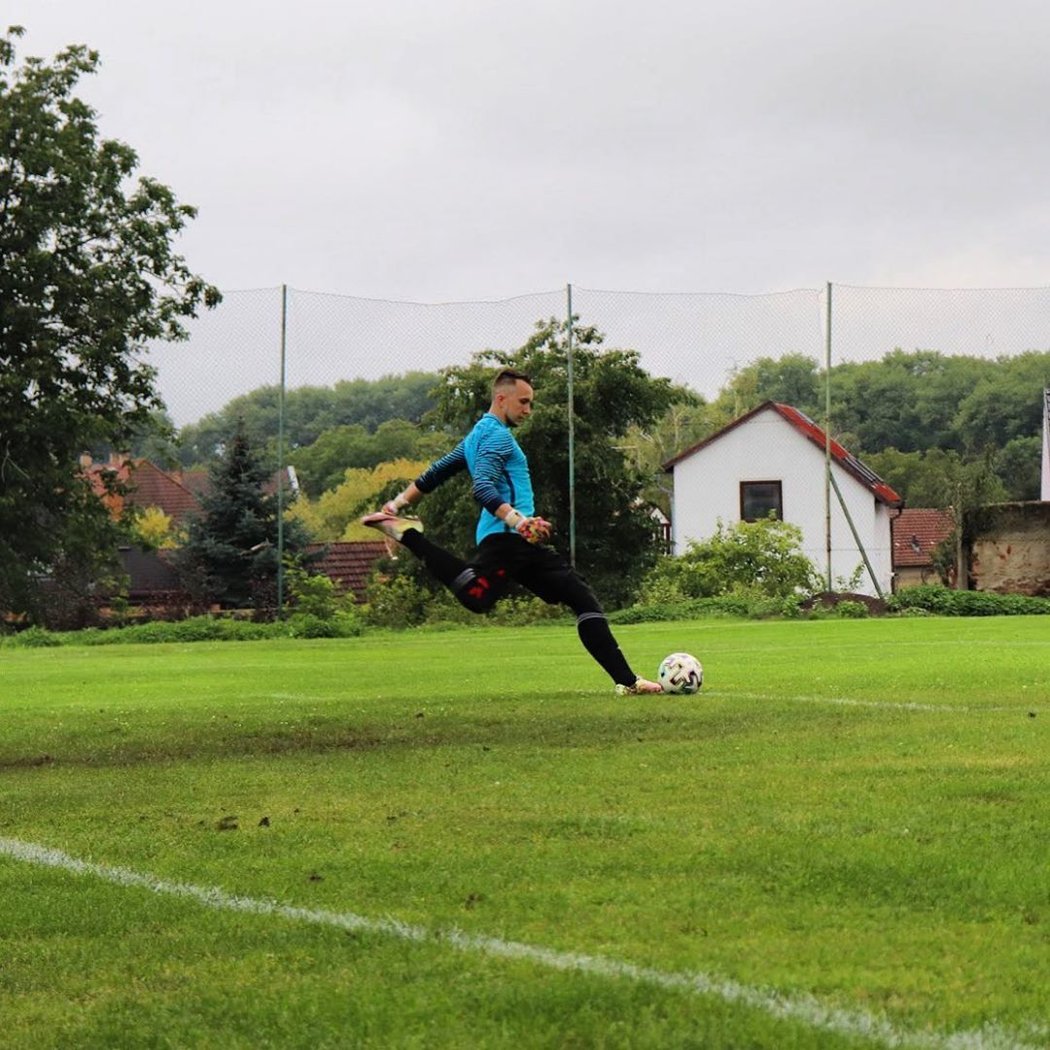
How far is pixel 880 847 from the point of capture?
4812mm

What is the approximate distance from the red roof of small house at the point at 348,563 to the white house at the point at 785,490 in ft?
21.6

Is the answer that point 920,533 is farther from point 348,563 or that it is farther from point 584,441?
point 348,563

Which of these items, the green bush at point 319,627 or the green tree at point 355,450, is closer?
the green bush at point 319,627

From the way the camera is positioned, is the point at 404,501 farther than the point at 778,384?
No

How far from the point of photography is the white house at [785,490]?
30625 mm

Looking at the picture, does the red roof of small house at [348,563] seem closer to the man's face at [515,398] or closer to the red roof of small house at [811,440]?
the red roof of small house at [811,440]

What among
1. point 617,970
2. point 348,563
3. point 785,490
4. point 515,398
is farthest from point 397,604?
point 617,970

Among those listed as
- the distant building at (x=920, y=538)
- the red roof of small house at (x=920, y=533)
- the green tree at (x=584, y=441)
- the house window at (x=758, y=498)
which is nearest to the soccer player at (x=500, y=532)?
the green tree at (x=584, y=441)

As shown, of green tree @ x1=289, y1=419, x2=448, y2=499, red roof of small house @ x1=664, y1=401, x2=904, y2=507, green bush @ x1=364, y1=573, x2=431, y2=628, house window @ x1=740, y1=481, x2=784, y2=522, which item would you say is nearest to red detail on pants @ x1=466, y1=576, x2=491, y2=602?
green bush @ x1=364, y1=573, x2=431, y2=628

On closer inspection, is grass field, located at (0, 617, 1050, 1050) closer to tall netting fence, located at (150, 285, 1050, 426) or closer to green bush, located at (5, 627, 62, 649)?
green bush, located at (5, 627, 62, 649)

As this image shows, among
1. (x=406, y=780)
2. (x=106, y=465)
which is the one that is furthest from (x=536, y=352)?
(x=406, y=780)

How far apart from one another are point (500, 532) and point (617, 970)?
270 inches

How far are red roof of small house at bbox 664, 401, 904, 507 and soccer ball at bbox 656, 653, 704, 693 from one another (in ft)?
65.6

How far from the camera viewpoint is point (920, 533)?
71.0m
